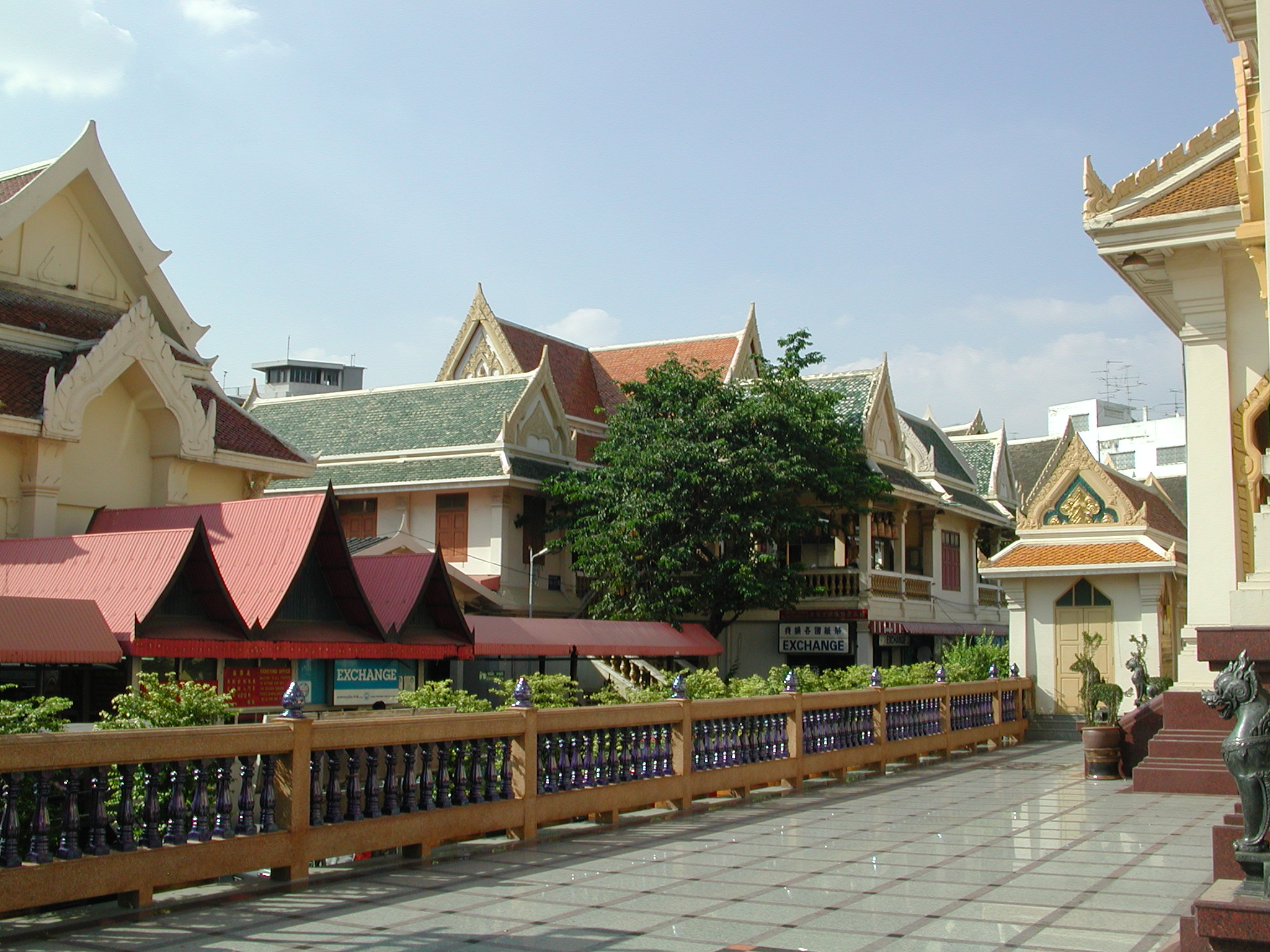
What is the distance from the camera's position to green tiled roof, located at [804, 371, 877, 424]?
2922cm

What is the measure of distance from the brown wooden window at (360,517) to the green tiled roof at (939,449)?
14476 millimetres

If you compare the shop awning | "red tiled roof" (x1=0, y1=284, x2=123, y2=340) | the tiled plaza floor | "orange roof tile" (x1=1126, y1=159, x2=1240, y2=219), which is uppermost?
"orange roof tile" (x1=1126, y1=159, x2=1240, y2=219)

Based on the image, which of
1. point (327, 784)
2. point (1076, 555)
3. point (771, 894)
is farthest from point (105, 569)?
point (1076, 555)

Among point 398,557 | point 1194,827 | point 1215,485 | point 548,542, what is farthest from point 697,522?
point 1194,827

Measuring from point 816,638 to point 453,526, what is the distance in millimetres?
8272

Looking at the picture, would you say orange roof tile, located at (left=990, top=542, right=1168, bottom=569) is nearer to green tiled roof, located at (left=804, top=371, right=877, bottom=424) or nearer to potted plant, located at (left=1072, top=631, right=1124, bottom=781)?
potted plant, located at (left=1072, top=631, right=1124, bottom=781)

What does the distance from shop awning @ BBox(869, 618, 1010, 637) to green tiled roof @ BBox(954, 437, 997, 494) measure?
4044 millimetres

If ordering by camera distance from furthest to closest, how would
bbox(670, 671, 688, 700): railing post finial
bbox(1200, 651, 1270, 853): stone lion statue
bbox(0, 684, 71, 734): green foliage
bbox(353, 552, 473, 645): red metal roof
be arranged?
bbox(353, 552, 473, 645): red metal roof → bbox(670, 671, 688, 700): railing post finial → bbox(0, 684, 71, 734): green foliage → bbox(1200, 651, 1270, 853): stone lion statue

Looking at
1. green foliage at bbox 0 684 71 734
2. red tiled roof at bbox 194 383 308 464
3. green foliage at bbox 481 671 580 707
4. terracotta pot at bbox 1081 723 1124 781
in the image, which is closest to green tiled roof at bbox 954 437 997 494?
terracotta pot at bbox 1081 723 1124 781

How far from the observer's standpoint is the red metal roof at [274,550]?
14.3 m

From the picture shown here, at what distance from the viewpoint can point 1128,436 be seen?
241ft

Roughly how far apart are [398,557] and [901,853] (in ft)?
29.4

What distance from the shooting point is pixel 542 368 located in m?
28.4

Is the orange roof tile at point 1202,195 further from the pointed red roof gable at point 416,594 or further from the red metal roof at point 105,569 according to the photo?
the red metal roof at point 105,569
